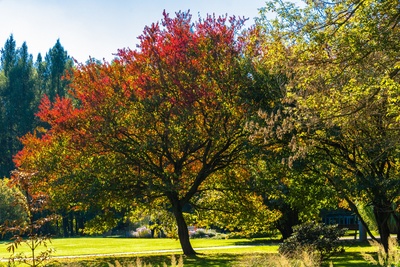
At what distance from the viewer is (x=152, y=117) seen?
60.7 feet

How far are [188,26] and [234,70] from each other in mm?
2630

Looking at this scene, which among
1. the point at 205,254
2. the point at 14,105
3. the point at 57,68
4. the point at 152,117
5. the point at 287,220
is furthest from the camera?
the point at 57,68

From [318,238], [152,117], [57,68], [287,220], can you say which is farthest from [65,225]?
[318,238]

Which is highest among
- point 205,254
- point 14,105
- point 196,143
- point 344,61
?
point 14,105

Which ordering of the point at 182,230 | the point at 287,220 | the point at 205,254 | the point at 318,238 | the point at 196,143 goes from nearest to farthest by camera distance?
1. the point at 318,238
2. the point at 196,143
3. the point at 205,254
4. the point at 182,230
5. the point at 287,220

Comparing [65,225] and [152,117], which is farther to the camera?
[65,225]

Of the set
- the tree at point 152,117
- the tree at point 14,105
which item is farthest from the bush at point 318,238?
the tree at point 14,105

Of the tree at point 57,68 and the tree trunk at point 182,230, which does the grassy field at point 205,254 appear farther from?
the tree at point 57,68

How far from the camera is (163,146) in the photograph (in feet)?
61.6

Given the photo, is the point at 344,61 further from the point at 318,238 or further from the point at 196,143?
the point at 196,143

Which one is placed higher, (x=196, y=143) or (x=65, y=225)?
(x=196, y=143)

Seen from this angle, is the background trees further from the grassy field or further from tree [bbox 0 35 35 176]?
the grassy field

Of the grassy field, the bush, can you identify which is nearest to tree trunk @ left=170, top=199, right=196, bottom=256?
the grassy field

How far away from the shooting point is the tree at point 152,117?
18.1 meters
